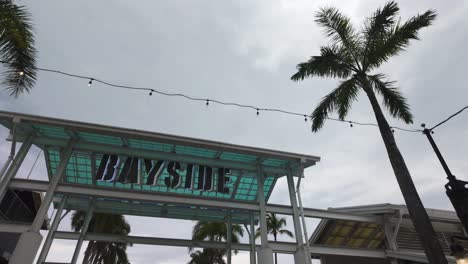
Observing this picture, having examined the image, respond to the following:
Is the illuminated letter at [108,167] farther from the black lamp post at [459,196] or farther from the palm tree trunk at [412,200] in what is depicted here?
the black lamp post at [459,196]

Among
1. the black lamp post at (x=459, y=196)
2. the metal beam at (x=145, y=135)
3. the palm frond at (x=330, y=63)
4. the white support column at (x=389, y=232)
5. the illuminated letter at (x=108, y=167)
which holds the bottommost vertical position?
the black lamp post at (x=459, y=196)

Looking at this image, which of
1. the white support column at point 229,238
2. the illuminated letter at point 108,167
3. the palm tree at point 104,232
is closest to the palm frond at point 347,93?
the white support column at point 229,238

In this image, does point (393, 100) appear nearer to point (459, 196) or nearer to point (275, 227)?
point (459, 196)

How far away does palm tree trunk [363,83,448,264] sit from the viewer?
8812mm

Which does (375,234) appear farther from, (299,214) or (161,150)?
(161,150)

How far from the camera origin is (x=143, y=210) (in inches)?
704

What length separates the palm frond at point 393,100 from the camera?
501 inches

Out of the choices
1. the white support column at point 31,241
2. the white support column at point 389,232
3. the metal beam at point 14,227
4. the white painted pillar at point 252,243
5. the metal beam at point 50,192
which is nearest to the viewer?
the white support column at point 31,241

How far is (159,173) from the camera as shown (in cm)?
1433

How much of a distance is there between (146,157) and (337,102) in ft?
34.9

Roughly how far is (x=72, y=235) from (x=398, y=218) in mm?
19065

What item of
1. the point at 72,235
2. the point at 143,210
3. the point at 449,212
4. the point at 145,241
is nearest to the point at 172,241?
the point at 145,241

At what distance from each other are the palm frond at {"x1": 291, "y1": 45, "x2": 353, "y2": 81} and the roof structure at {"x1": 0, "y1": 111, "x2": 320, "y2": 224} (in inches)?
182

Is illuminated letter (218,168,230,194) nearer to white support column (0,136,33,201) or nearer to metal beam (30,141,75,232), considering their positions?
metal beam (30,141,75,232)
